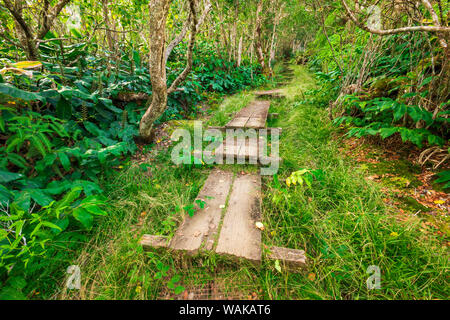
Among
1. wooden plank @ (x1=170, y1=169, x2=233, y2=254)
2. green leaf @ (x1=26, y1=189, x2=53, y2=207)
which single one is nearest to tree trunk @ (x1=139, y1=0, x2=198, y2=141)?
wooden plank @ (x1=170, y1=169, x2=233, y2=254)

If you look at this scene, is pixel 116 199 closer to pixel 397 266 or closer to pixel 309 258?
pixel 309 258

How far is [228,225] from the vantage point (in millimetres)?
1659

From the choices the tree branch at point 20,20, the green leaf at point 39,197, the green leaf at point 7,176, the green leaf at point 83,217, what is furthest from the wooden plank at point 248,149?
the tree branch at point 20,20

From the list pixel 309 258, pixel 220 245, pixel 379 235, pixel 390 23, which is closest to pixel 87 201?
pixel 220 245

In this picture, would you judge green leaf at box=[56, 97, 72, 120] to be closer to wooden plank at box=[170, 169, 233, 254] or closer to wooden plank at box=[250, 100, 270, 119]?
wooden plank at box=[170, 169, 233, 254]

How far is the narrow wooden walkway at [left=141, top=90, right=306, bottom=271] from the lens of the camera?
1415 mm

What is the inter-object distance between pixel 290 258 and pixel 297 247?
0.76 ft

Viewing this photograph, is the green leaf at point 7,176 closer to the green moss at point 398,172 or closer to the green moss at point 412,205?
the green moss at point 412,205

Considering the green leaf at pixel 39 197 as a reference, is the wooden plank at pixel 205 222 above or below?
below

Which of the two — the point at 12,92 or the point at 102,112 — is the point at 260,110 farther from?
the point at 12,92

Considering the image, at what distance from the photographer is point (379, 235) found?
4.99 feet

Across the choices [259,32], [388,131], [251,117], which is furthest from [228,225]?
[259,32]

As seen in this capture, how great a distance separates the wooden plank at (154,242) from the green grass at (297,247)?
5 cm

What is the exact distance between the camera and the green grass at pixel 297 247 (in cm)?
129
